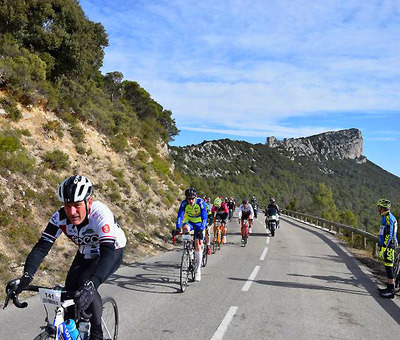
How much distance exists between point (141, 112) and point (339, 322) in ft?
92.1

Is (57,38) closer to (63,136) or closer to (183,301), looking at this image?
(63,136)

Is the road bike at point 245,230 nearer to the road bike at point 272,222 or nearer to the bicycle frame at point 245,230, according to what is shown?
the bicycle frame at point 245,230

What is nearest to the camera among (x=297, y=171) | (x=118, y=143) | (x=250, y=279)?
(x=250, y=279)

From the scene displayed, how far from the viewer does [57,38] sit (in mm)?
17609

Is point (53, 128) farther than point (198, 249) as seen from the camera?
Yes

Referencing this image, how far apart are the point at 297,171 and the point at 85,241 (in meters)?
140

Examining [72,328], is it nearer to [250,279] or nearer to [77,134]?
[250,279]

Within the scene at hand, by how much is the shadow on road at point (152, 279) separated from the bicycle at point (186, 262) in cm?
27

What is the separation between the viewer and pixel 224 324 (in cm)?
571

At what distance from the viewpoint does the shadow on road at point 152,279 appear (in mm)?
7779

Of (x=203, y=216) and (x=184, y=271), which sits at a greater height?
(x=203, y=216)

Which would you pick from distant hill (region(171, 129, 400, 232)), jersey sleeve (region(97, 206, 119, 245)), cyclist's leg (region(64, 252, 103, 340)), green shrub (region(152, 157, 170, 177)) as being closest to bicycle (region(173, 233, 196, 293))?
cyclist's leg (region(64, 252, 103, 340))

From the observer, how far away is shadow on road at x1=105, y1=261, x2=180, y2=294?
7.78 metres

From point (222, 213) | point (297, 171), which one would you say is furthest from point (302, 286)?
point (297, 171)
